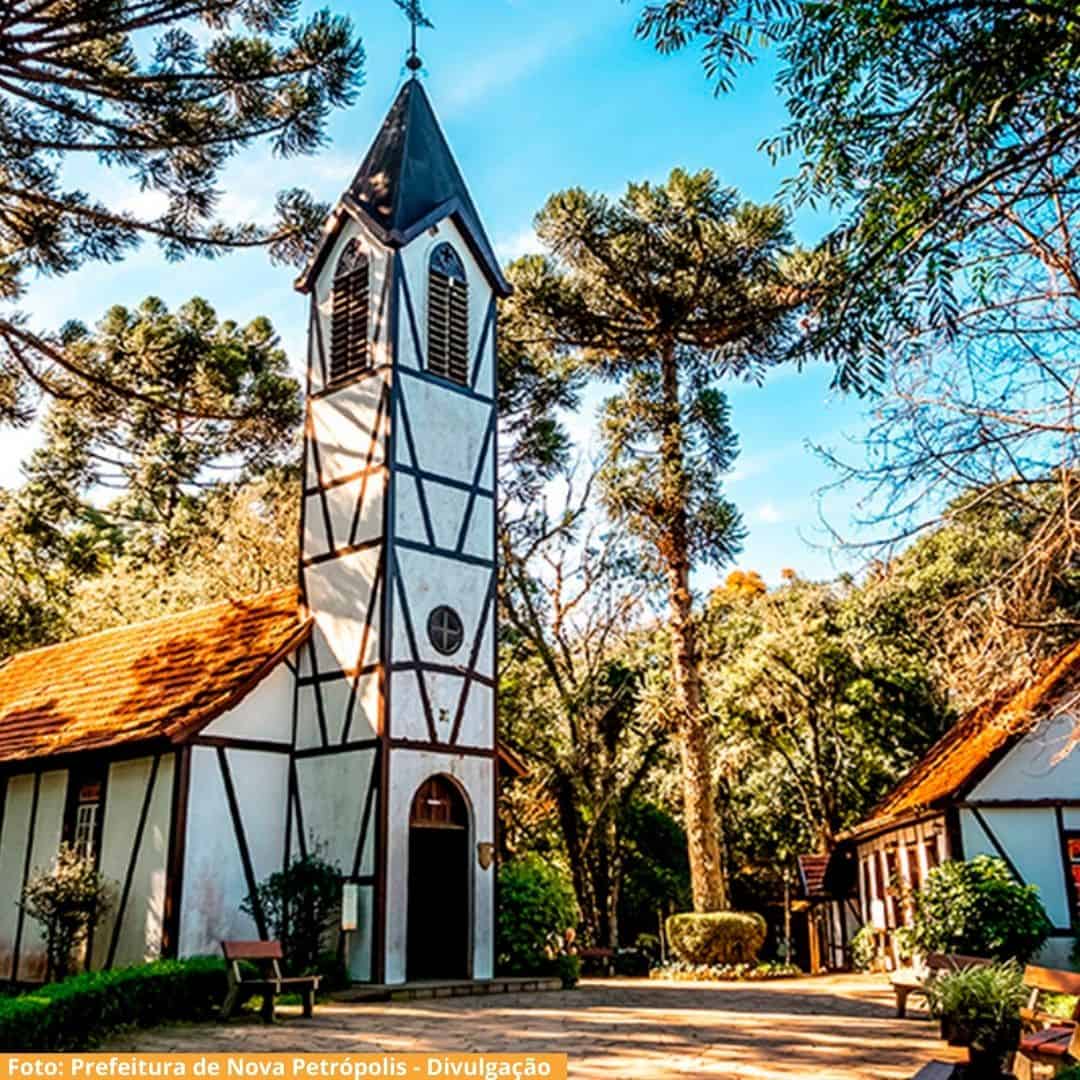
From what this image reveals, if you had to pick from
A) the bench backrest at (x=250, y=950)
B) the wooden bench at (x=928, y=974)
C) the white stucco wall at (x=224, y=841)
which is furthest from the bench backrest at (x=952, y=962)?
the white stucco wall at (x=224, y=841)

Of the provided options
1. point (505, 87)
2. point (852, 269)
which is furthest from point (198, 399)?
point (852, 269)

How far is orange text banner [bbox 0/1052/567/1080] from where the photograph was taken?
809 cm

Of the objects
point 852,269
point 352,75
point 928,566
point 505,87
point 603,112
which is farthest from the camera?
point 928,566

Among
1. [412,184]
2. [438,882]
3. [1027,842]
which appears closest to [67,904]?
[438,882]

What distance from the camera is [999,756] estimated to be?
17.7m

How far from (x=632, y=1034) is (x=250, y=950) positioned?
3805mm

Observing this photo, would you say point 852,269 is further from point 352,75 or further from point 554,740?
point 554,740

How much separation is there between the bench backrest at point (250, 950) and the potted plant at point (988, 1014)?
21.0ft

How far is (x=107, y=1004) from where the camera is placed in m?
10.5

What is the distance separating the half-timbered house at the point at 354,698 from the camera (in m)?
15.4

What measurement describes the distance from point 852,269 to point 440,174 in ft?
46.3

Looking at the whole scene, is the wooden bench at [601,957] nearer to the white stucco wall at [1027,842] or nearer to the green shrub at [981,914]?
the green shrub at [981,914]

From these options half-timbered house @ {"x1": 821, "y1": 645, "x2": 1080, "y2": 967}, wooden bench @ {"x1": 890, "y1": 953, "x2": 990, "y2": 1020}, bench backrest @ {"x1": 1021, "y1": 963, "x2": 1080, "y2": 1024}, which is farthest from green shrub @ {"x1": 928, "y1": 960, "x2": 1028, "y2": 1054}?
half-timbered house @ {"x1": 821, "y1": 645, "x2": 1080, "y2": 967}

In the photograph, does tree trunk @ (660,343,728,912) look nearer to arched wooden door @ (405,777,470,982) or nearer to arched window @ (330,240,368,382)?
arched wooden door @ (405,777,470,982)
